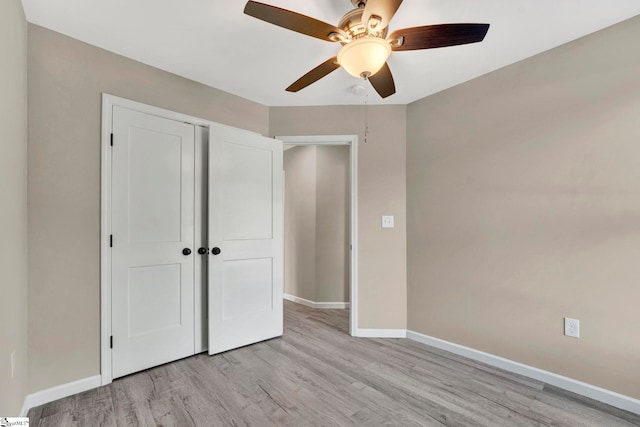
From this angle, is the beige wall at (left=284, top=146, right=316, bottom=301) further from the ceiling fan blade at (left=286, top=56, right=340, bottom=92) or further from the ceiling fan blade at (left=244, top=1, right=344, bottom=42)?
the ceiling fan blade at (left=244, top=1, right=344, bottom=42)

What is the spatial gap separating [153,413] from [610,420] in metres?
2.73

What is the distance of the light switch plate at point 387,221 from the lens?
3.16 metres

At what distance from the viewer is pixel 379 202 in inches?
125

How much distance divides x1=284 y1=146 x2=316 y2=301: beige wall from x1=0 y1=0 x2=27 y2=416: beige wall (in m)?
3.06

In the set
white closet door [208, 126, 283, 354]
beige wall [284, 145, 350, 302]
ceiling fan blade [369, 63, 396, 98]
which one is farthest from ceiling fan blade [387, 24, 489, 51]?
beige wall [284, 145, 350, 302]

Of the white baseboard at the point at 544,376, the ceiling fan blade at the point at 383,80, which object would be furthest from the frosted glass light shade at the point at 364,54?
the white baseboard at the point at 544,376

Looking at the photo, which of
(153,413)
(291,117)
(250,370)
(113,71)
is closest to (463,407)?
(250,370)

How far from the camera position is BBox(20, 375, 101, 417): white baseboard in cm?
186

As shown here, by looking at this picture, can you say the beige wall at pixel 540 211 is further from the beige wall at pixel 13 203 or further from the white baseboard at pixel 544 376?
the beige wall at pixel 13 203

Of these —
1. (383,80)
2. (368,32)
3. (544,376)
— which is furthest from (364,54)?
(544,376)

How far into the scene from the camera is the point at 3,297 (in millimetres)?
1370

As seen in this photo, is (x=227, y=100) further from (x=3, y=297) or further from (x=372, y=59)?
(x=3, y=297)

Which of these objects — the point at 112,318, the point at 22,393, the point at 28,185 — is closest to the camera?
the point at 22,393

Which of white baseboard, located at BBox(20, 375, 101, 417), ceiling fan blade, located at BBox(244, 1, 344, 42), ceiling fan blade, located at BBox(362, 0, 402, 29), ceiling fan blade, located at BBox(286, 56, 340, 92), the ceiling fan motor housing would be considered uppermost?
the ceiling fan motor housing
